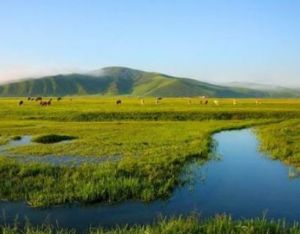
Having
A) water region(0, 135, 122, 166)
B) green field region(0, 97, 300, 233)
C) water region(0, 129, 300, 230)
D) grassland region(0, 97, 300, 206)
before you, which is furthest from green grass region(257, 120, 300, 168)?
water region(0, 135, 122, 166)

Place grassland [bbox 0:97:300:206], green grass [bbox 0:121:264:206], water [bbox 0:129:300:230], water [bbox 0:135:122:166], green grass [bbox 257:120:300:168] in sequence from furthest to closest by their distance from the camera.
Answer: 1. green grass [bbox 257:120:300:168]
2. water [bbox 0:135:122:166]
3. grassland [bbox 0:97:300:206]
4. green grass [bbox 0:121:264:206]
5. water [bbox 0:129:300:230]

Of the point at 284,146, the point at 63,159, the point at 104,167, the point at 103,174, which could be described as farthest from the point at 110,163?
the point at 284,146

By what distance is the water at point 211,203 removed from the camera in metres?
18.9

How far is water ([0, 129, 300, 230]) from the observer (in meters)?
18.9

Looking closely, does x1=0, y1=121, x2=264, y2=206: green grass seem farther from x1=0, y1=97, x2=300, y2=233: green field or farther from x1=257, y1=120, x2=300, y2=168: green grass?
x1=257, y1=120, x2=300, y2=168: green grass

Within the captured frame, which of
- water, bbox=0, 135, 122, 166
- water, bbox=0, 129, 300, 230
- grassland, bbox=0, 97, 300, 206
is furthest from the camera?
water, bbox=0, 135, 122, 166

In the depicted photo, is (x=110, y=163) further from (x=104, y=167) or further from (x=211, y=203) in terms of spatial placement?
(x=211, y=203)

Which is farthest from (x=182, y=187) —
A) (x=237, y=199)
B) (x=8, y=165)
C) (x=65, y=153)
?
(x=65, y=153)

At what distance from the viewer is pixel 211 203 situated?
2150cm

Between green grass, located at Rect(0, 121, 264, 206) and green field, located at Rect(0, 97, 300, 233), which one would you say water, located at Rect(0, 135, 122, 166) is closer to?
green field, located at Rect(0, 97, 300, 233)

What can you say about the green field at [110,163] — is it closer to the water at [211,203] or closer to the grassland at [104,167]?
the grassland at [104,167]

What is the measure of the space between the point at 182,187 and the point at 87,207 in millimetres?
6056

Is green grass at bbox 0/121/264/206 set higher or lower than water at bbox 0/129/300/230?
higher

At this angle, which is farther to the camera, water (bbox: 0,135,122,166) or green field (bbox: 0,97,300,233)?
water (bbox: 0,135,122,166)
